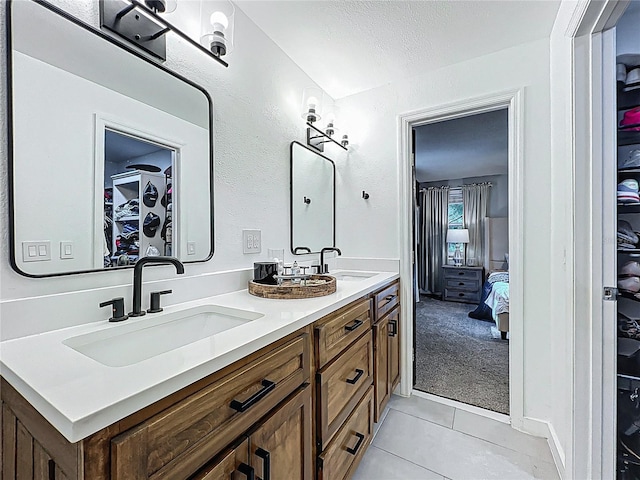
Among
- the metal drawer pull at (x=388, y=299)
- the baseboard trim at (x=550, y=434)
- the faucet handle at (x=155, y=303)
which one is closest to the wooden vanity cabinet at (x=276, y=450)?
the faucet handle at (x=155, y=303)

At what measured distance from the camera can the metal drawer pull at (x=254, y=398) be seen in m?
0.73

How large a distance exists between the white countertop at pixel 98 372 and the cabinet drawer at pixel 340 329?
0.65 feet

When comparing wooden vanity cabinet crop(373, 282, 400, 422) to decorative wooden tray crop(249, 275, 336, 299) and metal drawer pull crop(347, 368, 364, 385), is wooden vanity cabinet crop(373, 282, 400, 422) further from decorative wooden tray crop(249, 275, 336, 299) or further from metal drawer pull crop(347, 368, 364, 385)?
decorative wooden tray crop(249, 275, 336, 299)

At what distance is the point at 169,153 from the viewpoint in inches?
50.3

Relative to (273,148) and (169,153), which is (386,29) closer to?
(273,148)

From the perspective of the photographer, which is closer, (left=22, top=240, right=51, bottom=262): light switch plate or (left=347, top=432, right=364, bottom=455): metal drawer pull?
(left=22, top=240, right=51, bottom=262): light switch plate

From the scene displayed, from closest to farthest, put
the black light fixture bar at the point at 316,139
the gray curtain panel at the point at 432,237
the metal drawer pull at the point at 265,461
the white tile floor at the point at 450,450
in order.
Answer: the metal drawer pull at the point at 265,461 < the white tile floor at the point at 450,450 < the black light fixture bar at the point at 316,139 < the gray curtain panel at the point at 432,237

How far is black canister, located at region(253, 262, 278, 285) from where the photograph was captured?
156 cm

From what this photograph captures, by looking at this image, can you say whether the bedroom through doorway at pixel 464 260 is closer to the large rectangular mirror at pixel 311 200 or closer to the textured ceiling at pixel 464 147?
the textured ceiling at pixel 464 147

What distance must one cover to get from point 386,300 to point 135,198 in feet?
4.89

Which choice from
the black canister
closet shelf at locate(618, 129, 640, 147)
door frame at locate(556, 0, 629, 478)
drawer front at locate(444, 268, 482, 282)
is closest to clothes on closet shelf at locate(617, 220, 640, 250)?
door frame at locate(556, 0, 629, 478)

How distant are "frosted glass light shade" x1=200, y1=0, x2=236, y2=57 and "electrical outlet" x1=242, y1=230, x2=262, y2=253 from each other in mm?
854

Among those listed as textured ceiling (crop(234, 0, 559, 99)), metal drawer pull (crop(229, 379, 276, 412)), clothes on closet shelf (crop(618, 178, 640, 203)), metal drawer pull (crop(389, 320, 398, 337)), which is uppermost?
textured ceiling (crop(234, 0, 559, 99))

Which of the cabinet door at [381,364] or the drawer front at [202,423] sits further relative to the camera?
the cabinet door at [381,364]
